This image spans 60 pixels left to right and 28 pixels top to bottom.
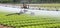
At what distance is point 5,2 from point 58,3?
50.1 inches

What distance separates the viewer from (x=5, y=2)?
3.27 metres

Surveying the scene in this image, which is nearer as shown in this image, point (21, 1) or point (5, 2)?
point (21, 1)

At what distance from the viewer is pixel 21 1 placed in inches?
117

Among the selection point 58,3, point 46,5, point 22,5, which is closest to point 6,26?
point 22,5

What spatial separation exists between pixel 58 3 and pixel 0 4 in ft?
4.53

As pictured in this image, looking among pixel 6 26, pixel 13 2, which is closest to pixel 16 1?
pixel 13 2

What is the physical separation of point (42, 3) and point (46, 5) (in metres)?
0.10

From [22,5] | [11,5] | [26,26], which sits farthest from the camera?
[11,5]

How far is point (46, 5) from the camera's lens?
3.00m

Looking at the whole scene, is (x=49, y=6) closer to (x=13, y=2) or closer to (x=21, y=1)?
(x=21, y=1)

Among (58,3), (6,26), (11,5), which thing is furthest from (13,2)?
(6,26)

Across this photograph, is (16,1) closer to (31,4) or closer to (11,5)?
(11,5)

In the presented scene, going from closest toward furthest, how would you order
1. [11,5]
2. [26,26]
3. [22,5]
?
[26,26] → [22,5] → [11,5]

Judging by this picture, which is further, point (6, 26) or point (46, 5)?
point (46, 5)
